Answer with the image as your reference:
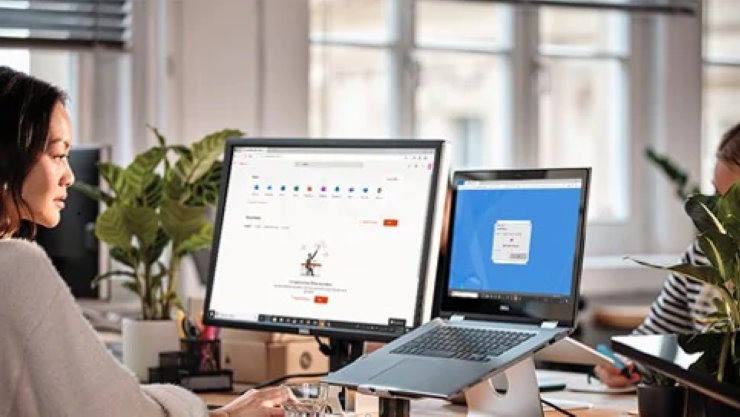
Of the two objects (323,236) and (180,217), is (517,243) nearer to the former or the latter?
(323,236)

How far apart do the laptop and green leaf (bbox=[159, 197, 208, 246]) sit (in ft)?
1.98

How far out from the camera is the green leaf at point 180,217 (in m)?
2.64

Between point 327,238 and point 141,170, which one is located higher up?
point 141,170

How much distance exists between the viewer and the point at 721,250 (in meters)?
1.80

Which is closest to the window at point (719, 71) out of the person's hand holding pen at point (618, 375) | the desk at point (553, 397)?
the person's hand holding pen at point (618, 375)

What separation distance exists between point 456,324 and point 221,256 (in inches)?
20.4

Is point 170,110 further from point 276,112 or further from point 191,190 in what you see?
point 191,190

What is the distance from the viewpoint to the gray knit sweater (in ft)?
6.07

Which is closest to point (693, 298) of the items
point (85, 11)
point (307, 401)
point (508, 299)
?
point (508, 299)

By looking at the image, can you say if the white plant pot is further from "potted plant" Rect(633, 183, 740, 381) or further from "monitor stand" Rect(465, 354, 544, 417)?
"potted plant" Rect(633, 183, 740, 381)

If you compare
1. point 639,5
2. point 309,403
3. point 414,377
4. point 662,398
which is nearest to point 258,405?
point 309,403

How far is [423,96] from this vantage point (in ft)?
14.7

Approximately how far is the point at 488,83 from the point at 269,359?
2.15 meters

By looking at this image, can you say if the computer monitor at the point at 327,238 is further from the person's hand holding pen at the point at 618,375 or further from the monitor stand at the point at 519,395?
the person's hand holding pen at the point at 618,375
